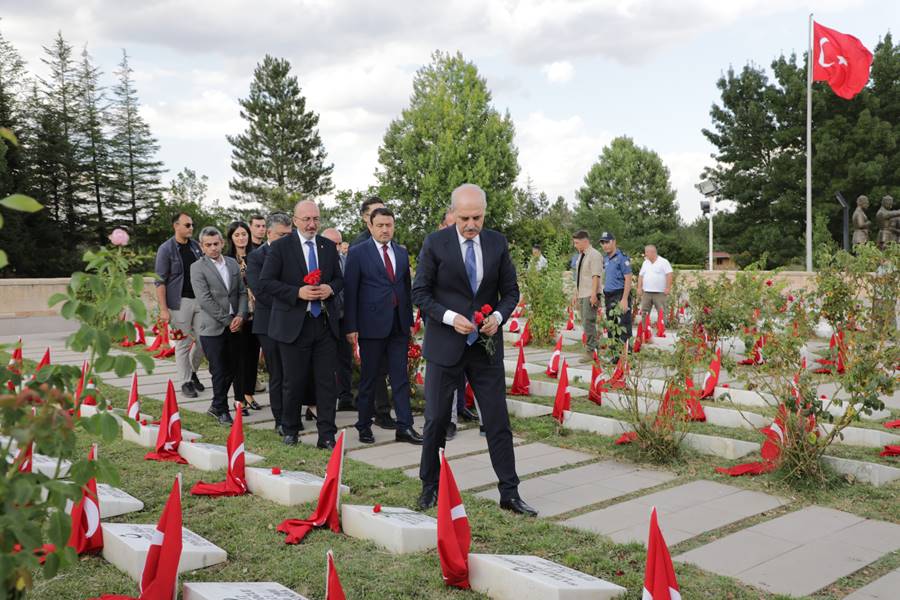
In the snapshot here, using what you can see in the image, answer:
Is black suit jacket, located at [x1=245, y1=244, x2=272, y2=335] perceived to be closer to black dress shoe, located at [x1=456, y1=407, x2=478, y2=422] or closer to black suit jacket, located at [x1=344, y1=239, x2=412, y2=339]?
black suit jacket, located at [x1=344, y1=239, x2=412, y2=339]

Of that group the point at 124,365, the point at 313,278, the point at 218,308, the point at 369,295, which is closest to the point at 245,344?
the point at 218,308

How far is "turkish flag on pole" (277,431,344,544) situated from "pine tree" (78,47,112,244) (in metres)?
45.1

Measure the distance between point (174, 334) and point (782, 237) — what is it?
35238 mm

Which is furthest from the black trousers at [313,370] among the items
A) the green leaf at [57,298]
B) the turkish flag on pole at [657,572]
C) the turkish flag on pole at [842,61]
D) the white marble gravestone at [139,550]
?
the turkish flag on pole at [842,61]

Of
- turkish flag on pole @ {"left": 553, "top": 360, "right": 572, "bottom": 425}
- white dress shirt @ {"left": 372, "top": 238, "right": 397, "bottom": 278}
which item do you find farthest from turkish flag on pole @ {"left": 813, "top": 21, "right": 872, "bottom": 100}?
white dress shirt @ {"left": 372, "top": 238, "right": 397, "bottom": 278}

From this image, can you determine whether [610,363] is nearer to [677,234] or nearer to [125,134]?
[125,134]

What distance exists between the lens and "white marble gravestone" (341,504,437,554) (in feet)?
12.5

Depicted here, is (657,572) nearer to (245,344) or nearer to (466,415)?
(466,415)

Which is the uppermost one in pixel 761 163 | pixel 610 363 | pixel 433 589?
pixel 761 163

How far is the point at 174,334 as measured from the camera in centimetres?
797

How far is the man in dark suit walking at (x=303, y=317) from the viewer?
6008 millimetres

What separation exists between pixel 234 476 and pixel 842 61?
20.5 meters

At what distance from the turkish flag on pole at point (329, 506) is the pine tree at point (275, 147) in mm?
54738

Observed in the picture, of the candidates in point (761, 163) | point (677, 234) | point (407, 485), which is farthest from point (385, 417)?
point (677, 234)
